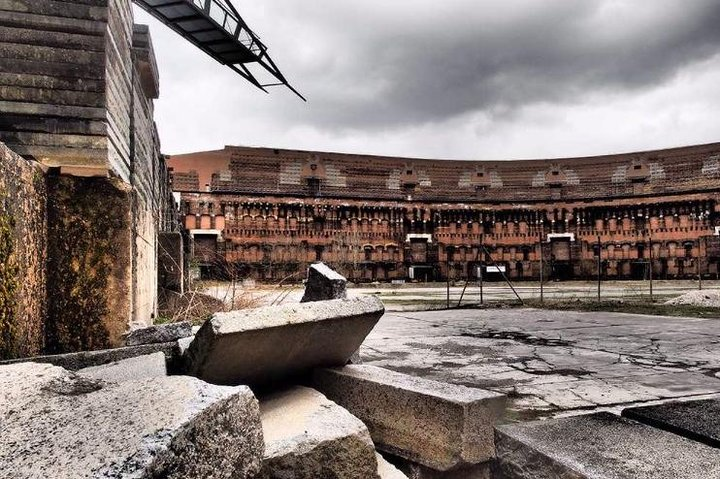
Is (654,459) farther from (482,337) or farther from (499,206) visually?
(499,206)

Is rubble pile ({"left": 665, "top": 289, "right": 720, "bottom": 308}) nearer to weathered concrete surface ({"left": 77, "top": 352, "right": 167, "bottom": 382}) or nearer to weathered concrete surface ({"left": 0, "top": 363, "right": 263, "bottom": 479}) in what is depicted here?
weathered concrete surface ({"left": 77, "top": 352, "right": 167, "bottom": 382})

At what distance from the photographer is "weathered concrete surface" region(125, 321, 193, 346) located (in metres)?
3.71

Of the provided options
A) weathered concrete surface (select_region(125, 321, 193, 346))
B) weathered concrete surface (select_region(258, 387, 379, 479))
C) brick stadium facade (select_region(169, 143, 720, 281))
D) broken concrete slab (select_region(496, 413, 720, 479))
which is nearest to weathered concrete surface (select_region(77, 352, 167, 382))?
weathered concrete surface (select_region(258, 387, 379, 479))

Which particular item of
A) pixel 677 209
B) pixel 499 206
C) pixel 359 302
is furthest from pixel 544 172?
pixel 359 302

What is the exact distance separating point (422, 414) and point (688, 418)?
1068mm

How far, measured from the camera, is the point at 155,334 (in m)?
3.78

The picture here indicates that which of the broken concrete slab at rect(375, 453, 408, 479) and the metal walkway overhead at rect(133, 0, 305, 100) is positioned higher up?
the metal walkway overhead at rect(133, 0, 305, 100)

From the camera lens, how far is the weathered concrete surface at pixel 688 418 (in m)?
1.78

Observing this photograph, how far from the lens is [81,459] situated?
1070 mm

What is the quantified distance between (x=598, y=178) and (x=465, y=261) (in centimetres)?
1515

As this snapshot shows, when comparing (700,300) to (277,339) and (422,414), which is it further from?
(277,339)

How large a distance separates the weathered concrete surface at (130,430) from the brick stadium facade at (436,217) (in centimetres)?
2934

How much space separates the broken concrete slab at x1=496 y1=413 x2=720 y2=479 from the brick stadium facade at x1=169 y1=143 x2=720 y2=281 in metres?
29.1

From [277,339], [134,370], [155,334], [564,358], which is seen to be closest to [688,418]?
[277,339]
